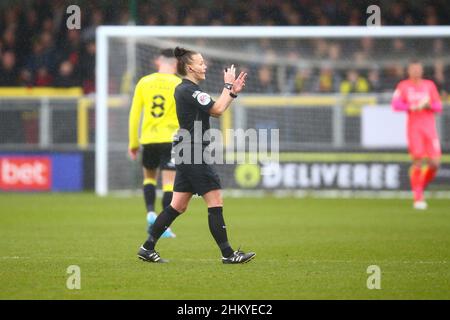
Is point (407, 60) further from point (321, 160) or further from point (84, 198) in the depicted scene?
point (84, 198)

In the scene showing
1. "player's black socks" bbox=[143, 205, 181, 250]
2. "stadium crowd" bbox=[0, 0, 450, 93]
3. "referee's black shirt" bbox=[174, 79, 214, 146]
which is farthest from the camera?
"stadium crowd" bbox=[0, 0, 450, 93]

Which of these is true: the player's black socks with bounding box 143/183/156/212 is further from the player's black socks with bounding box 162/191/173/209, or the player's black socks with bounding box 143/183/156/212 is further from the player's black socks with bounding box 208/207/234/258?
the player's black socks with bounding box 208/207/234/258

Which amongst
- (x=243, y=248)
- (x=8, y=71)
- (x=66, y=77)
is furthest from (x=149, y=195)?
(x=8, y=71)

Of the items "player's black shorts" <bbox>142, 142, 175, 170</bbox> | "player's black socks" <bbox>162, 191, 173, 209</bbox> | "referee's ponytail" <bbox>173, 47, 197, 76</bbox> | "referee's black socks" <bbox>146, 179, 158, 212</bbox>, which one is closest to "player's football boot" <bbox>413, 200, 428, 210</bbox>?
"referee's black socks" <bbox>146, 179, 158, 212</bbox>

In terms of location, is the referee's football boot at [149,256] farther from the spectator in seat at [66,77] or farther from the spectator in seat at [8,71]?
the spectator in seat at [8,71]

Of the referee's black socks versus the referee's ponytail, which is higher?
the referee's ponytail

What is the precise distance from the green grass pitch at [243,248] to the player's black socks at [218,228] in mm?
185

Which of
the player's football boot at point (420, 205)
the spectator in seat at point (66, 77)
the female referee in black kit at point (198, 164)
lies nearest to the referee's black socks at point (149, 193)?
the female referee in black kit at point (198, 164)

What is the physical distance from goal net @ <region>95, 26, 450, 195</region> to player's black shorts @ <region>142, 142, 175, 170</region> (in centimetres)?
713

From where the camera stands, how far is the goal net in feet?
64.1

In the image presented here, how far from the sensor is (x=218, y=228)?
8961mm

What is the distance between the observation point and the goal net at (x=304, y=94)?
19531mm
